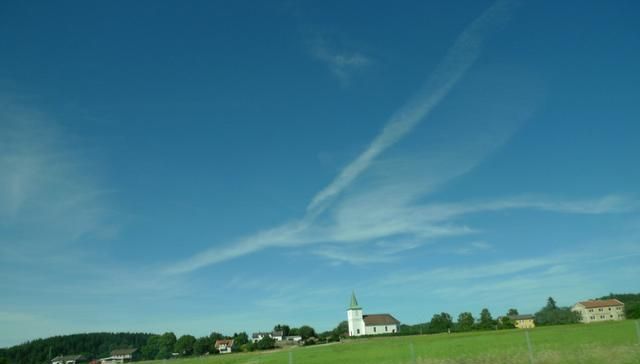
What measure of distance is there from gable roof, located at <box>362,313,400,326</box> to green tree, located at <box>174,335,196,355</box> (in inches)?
2229

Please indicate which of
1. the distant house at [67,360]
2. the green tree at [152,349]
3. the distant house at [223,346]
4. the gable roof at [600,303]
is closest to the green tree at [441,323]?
the distant house at [223,346]

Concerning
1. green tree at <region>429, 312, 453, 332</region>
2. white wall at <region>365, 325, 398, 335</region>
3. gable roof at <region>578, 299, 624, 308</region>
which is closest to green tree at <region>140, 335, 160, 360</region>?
white wall at <region>365, 325, 398, 335</region>

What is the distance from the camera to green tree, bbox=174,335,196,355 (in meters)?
138

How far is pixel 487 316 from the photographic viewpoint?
118625 mm

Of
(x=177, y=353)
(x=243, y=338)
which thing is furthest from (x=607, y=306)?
(x=177, y=353)

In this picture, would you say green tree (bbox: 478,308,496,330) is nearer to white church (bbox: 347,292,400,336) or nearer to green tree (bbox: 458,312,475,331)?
green tree (bbox: 458,312,475,331)

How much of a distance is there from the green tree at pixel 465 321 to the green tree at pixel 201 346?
2678 inches

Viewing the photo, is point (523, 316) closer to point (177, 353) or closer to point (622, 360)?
point (177, 353)

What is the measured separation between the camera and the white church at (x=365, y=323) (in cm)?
16300

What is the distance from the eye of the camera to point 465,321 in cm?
11831

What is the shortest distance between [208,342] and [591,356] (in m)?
125

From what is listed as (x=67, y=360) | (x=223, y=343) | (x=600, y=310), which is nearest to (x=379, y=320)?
(x=223, y=343)

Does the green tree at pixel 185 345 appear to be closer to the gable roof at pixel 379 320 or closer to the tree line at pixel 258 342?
the tree line at pixel 258 342

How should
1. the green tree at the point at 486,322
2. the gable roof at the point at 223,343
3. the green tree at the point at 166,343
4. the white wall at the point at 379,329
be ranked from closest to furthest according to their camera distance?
1. the green tree at the point at 486,322
2. the gable roof at the point at 223,343
3. the green tree at the point at 166,343
4. the white wall at the point at 379,329
